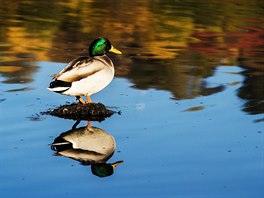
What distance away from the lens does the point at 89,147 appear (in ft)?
23.9

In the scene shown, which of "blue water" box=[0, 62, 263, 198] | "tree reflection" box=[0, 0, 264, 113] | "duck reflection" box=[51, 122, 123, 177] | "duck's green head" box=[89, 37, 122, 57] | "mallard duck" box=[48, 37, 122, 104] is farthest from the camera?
"tree reflection" box=[0, 0, 264, 113]

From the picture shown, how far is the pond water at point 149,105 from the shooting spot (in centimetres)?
640

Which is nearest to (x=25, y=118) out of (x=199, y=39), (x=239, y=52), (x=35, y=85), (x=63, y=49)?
(x=35, y=85)

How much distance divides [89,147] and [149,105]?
2.13 meters

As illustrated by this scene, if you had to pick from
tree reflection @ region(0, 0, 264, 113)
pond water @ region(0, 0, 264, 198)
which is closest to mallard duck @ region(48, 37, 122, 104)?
pond water @ region(0, 0, 264, 198)

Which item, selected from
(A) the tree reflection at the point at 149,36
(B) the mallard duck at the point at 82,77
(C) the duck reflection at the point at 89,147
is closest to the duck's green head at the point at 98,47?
(B) the mallard duck at the point at 82,77

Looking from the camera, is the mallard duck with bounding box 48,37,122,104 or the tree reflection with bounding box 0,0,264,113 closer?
the mallard duck with bounding box 48,37,122,104

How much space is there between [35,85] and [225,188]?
457 centimetres

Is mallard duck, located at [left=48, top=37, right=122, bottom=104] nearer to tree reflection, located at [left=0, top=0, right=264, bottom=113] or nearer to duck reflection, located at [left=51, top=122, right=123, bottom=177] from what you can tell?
duck reflection, located at [left=51, top=122, right=123, bottom=177]

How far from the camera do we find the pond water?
640 centimetres

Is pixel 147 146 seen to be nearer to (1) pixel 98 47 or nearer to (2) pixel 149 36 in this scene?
(1) pixel 98 47

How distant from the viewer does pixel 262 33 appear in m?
16.4

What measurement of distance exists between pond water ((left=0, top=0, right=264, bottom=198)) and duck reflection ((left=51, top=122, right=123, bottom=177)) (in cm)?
8

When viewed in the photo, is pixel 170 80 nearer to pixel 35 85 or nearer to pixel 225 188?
pixel 35 85
